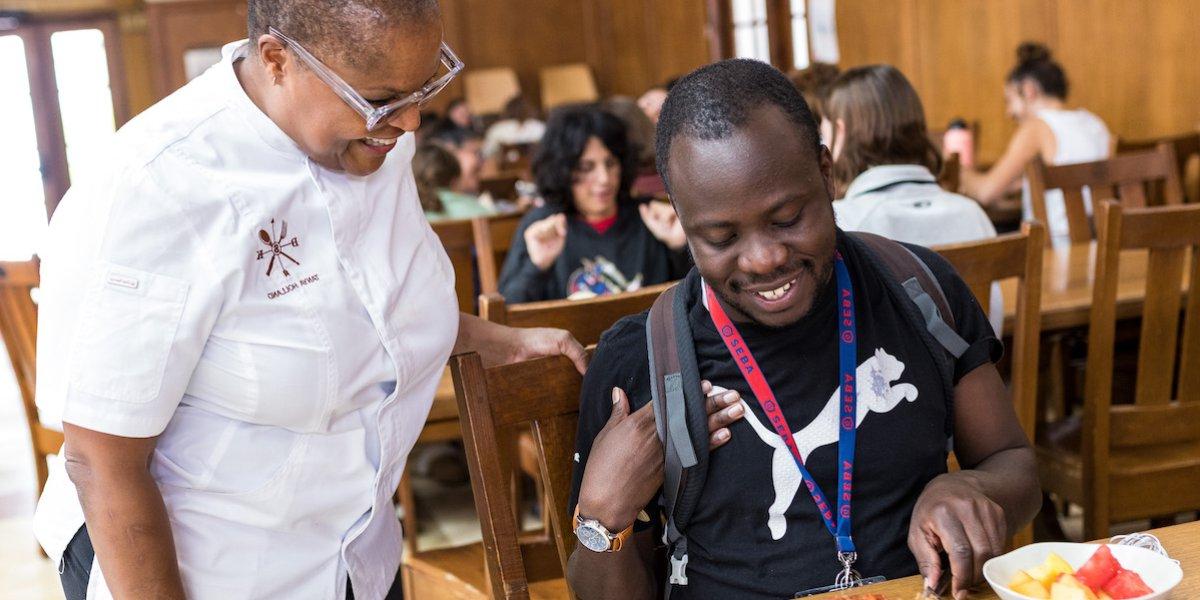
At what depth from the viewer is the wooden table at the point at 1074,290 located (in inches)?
105

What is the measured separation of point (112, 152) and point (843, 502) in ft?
2.88

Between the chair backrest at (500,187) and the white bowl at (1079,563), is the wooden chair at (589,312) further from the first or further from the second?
the chair backrest at (500,187)

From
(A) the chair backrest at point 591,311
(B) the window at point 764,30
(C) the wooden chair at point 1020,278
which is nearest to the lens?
(A) the chair backrest at point 591,311

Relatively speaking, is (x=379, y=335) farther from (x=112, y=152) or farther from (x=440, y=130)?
(x=440, y=130)

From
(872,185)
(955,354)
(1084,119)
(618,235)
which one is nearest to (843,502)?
(955,354)

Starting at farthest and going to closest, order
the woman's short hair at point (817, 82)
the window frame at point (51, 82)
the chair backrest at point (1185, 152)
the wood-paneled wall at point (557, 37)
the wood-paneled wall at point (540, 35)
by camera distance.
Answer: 1. the wood-paneled wall at point (557, 37)
2. the wood-paneled wall at point (540, 35)
3. the window frame at point (51, 82)
4. the chair backrest at point (1185, 152)
5. the woman's short hair at point (817, 82)

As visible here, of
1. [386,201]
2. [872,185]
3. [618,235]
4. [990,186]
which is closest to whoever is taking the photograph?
[386,201]

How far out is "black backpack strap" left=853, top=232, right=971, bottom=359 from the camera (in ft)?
4.76

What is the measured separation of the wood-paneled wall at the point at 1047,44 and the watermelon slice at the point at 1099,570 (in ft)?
17.3

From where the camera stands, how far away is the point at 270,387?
1.32 metres

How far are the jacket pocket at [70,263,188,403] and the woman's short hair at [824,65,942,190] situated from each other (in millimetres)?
1757

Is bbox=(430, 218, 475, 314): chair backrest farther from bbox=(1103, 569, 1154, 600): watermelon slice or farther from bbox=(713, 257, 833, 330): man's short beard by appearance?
bbox=(1103, 569, 1154, 600): watermelon slice

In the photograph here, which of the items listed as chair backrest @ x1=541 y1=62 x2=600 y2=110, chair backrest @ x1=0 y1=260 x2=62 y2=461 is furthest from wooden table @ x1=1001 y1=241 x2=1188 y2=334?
chair backrest @ x1=541 y1=62 x2=600 y2=110

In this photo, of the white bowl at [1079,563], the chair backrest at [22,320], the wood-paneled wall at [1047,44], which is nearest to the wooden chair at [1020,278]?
the white bowl at [1079,563]
